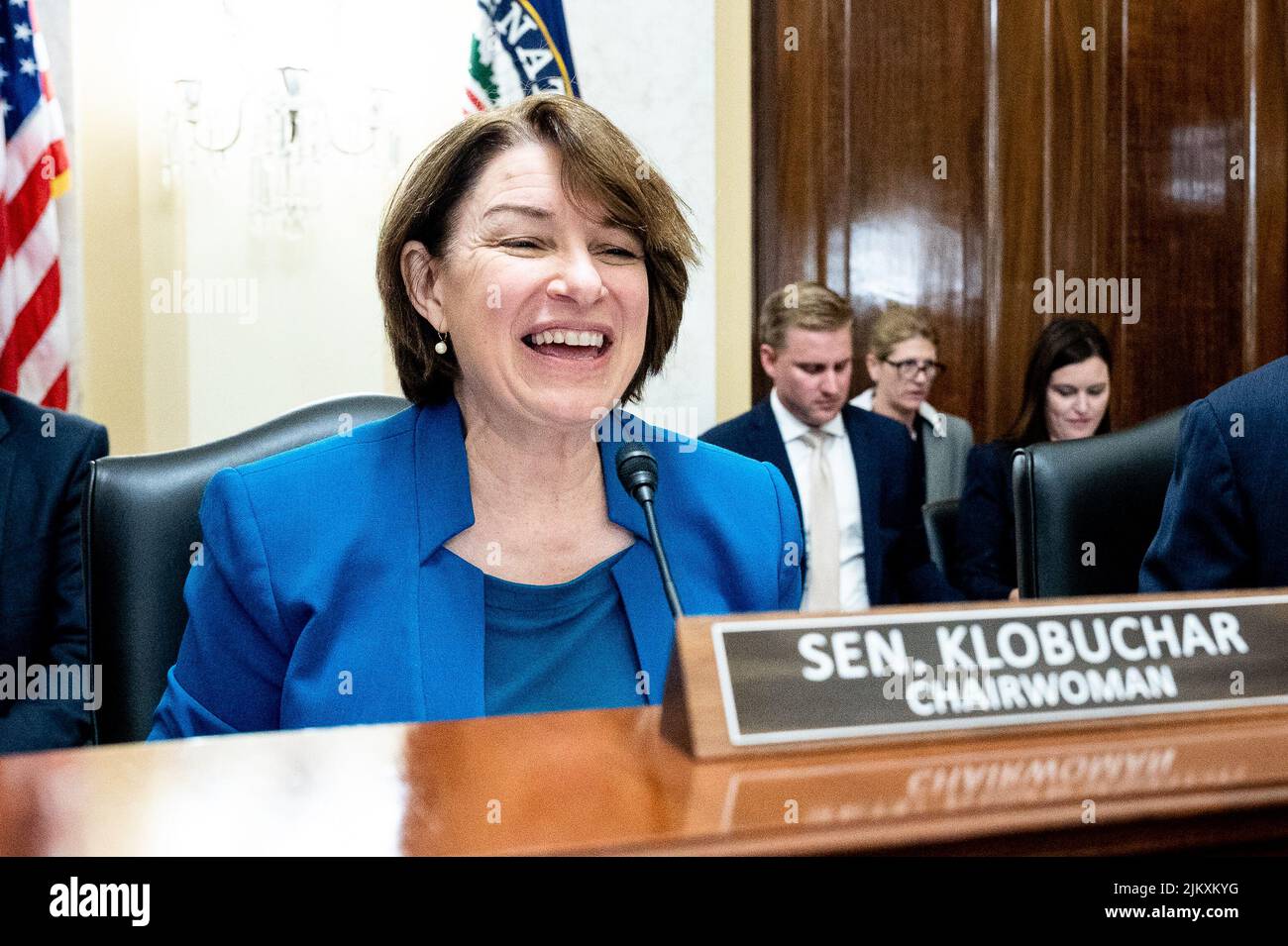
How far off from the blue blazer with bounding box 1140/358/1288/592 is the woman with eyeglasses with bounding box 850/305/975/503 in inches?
72.9

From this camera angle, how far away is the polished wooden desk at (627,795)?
0.56 m

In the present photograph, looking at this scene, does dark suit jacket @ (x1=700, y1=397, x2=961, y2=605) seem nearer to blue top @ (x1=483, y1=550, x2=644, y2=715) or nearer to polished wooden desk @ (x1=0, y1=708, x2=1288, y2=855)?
blue top @ (x1=483, y1=550, x2=644, y2=715)

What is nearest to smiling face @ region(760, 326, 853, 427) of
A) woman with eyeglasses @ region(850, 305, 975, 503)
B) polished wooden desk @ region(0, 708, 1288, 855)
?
woman with eyeglasses @ region(850, 305, 975, 503)

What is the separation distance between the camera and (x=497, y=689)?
1.14m

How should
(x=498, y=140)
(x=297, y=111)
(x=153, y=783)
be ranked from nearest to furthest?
(x=153, y=783) → (x=498, y=140) → (x=297, y=111)

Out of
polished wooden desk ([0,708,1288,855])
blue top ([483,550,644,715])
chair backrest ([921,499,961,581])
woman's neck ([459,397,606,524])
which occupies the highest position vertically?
woman's neck ([459,397,606,524])

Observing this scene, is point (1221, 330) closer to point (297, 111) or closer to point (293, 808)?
point (297, 111)

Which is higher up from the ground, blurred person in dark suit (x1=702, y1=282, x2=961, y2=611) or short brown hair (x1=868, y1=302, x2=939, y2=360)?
short brown hair (x1=868, y1=302, x2=939, y2=360)

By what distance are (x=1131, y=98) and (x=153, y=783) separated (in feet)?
14.0

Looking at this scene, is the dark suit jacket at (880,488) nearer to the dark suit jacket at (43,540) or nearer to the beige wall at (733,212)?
the beige wall at (733,212)

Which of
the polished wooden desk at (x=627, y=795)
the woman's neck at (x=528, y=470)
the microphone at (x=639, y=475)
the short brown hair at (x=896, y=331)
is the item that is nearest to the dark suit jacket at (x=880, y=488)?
the short brown hair at (x=896, y=331)

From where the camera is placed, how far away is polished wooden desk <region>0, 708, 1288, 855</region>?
0.56 m

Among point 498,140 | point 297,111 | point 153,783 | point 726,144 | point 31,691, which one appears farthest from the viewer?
point 726,144

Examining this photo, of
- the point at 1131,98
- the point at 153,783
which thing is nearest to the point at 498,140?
the point at 153,783
